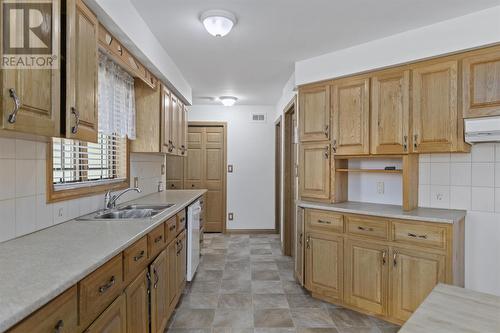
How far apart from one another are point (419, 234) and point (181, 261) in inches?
79.6

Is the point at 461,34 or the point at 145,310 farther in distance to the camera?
the point at 461,34

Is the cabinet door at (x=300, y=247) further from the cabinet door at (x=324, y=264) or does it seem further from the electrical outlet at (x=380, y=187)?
Result: the electrical outlet at (x=380, y=187)

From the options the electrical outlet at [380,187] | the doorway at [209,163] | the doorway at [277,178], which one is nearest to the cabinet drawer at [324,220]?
the electrical outlet at [380,187]

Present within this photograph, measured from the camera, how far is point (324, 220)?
2.93 metres

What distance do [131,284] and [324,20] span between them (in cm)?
228

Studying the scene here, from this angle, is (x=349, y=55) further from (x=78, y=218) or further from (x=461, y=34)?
(x=78, y=218)

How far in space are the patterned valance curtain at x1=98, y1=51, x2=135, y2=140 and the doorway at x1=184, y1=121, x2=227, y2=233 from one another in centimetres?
279

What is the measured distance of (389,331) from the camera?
245cm

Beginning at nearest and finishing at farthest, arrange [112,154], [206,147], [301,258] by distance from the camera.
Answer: [112,154] → [301,258] → [206,147]

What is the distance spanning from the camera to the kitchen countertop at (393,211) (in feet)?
7.64

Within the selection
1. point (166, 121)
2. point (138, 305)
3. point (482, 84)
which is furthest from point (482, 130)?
point (166, 121)

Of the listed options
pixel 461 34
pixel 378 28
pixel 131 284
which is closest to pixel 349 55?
pixel 378 28

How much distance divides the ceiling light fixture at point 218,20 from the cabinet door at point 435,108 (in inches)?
62.4

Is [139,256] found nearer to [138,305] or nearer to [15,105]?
[138,305]
